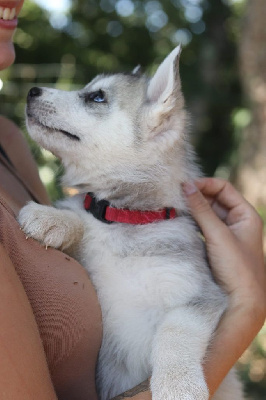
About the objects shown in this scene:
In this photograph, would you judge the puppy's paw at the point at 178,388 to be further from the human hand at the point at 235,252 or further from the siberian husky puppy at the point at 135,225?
the human hand at the point at 235,252

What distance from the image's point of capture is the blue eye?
2.46 metres

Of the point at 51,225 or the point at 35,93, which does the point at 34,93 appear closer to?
the point at 35,93

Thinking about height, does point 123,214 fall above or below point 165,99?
below

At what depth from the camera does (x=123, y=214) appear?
2.16 meters

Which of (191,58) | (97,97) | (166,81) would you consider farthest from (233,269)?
(191,58)

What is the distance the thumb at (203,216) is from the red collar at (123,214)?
5.0 inches

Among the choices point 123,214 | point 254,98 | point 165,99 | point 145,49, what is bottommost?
point 145,49

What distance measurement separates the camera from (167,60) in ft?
7.57

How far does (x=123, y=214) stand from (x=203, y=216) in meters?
0.38

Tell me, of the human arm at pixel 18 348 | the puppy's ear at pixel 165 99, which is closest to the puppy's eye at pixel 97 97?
the puppy's ear at pixel 165 99

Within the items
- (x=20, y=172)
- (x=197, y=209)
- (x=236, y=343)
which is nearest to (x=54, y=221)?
(x=20, y=172)

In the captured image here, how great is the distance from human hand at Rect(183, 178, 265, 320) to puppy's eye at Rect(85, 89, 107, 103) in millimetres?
559

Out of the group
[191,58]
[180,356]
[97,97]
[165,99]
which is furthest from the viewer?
[191,58]

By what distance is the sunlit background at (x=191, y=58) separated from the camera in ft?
19.8
